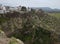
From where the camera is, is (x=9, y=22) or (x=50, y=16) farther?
(x=50, y=16)

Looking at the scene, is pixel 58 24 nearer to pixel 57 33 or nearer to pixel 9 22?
pixel 57 33

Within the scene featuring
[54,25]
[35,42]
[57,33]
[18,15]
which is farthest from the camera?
[18,15]

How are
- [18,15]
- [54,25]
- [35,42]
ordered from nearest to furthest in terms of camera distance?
1. [35,42]
2. [54,25]
3. [18,15]

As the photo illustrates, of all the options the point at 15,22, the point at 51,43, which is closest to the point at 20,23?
the point at 15,22

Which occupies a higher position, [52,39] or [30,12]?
[30,12]

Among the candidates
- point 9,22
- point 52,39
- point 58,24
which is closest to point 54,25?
point 58,24

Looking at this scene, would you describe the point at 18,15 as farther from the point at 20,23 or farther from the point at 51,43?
the point at 51,43
